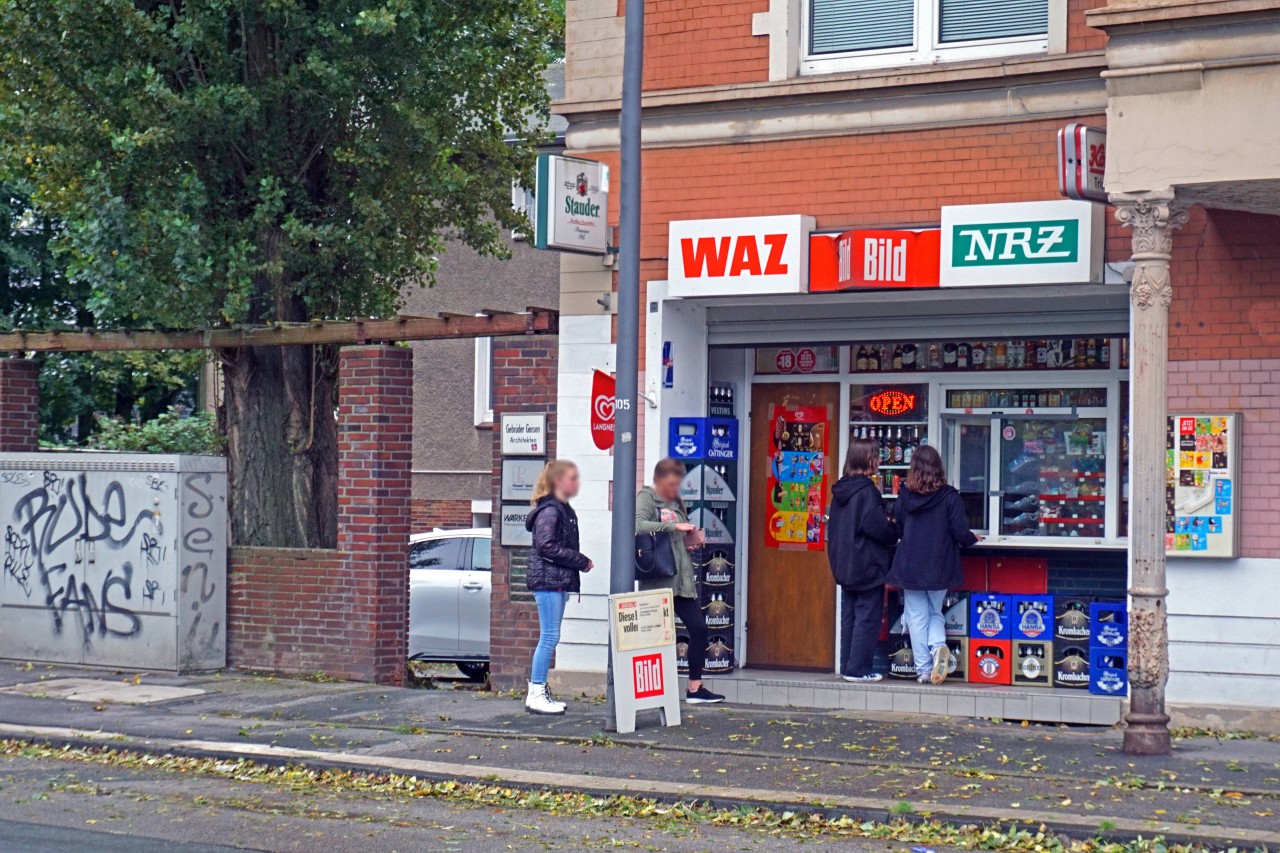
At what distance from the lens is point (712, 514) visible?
12398 millimetres

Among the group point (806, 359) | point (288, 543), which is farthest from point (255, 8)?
point (806, 359)

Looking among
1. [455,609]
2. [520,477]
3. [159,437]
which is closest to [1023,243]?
[520,477]

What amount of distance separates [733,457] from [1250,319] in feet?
13.0

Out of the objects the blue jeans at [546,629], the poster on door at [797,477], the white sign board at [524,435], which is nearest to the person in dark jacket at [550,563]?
the blue jeans at [546,629]

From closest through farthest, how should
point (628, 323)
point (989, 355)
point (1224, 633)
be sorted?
point (1224, 633) < point (628, 323) < point (989, 355)

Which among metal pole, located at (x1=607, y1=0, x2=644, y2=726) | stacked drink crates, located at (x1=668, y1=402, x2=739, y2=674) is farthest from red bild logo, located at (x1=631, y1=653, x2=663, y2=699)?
stacked drink crates, located at (x1=668, y1=402, x2=739, y2=674)

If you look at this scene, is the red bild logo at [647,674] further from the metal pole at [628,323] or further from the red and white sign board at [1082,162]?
the red and white sign board at [1082,162]

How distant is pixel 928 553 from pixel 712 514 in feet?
5.72

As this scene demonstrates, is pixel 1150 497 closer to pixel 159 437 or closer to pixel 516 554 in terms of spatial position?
pixel 516 554

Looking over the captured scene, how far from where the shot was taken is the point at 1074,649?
1153 centimetres

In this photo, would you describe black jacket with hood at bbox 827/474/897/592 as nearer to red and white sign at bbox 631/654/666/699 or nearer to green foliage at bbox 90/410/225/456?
red and white sign at bbox 631/654/666/699

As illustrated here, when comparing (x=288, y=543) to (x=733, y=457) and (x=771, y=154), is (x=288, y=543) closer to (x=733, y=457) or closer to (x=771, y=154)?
(x=733, y=457)

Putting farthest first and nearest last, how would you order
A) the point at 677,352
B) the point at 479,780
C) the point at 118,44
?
the point at 118,44
the point at 677,352
the point at 479,780

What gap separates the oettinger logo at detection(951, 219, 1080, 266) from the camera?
1065cm
